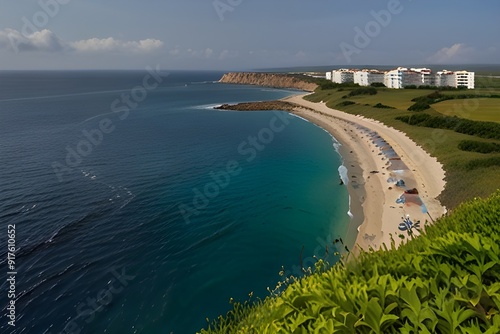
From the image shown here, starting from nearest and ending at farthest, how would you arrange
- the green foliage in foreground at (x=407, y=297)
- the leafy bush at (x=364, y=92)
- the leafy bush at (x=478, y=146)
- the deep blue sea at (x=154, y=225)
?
1. the green foliage in foreground at (x=407, y=297)
2. the deep blue sea at (x=154, y=225)
3. the leafy bush at (x=478, y=146)
4. the leafy bush at (x=364, y=92)

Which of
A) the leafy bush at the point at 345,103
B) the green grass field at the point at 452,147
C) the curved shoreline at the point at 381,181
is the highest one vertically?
the leafy bush at the point at 345,103

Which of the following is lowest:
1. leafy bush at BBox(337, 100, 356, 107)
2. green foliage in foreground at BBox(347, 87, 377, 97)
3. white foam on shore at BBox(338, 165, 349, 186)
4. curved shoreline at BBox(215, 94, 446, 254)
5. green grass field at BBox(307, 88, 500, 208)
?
white foam on shore at BBox(338, 165, 349, 186)

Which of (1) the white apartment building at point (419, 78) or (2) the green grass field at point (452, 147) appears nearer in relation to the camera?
(2) the green grass field at point (452, 147)

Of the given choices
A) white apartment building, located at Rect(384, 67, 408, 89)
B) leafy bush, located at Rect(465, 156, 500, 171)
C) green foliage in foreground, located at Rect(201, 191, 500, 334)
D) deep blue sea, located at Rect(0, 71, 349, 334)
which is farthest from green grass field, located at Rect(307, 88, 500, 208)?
white apartment building, located at Rect(384, 67, 408, 89)

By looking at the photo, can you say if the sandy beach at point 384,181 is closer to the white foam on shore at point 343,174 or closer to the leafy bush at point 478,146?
the white foam on shore at point 343,174

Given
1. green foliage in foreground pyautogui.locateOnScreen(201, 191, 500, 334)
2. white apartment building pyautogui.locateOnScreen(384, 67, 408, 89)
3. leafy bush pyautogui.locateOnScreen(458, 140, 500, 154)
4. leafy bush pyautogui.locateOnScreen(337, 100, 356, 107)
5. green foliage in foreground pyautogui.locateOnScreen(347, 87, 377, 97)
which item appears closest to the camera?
green foliage in foreground pyautogui.locateOnScreen(201, 191, 500, 334)

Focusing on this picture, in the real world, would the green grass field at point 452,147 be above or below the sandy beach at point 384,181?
above

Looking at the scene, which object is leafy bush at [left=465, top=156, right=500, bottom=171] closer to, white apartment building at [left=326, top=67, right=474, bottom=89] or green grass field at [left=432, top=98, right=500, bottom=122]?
green grass field at [left=432, top=98, right=500, bottom=122]

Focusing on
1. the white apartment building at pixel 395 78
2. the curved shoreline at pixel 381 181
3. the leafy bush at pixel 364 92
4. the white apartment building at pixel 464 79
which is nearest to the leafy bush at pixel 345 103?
the leafy bush at pixel 364 92
